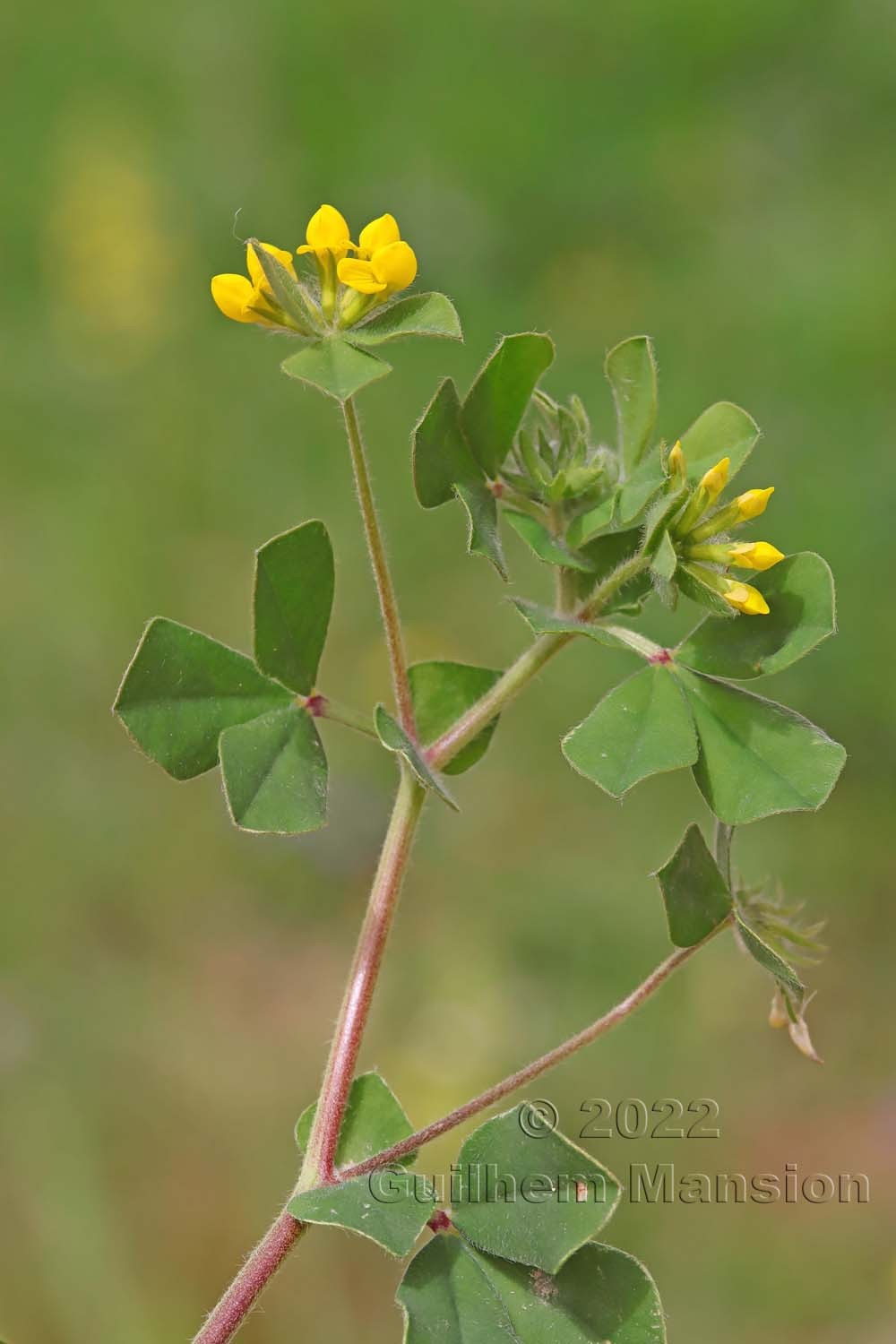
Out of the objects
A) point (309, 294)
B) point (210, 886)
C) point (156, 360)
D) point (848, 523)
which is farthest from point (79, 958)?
point (309, 294)

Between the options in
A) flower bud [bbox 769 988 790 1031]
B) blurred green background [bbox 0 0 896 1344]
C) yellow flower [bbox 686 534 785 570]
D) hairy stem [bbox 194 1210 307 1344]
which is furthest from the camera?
blurred green background [bbox 0 0 896 1344]

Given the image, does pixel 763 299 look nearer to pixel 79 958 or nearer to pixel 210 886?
pixel 210 886

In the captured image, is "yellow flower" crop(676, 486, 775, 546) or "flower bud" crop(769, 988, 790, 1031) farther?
"flower bud" crop(769, 988, 790, 1031)

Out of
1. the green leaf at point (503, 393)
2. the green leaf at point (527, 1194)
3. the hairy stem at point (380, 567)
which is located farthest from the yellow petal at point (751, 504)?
the green leaf at point (527, 1194)

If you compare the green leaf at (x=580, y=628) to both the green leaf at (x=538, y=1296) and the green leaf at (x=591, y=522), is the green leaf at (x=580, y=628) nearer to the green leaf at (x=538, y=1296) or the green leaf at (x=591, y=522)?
the green leaf at (x=591, y=522)

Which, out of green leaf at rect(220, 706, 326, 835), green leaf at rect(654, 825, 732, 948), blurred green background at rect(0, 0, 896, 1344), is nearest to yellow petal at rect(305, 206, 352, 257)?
green leaf at rect(220, 706, 326, 835)

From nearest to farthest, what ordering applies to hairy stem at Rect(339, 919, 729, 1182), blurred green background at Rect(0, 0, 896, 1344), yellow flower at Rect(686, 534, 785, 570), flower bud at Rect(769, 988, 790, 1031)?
1. hairy stem at Rect(339, 919, 729, 1182)
2. yellow flower at Rect(686, 534, 785, 570)
3. flower bud at Rect(769, 988, 790, 1031)
4. blurred green background at Rect(0, 0, 896, 1344)

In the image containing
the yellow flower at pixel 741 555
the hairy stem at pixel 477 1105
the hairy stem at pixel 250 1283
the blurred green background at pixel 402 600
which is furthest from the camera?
the blurred green background at pixel 402 600

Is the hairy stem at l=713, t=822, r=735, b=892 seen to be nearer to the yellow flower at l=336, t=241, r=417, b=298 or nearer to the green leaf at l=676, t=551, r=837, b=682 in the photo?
the green leaf at l=676, t=551, r=837, b=682
